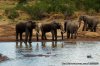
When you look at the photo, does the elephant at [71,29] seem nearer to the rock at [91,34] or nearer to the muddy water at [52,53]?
the rock at [91,34]

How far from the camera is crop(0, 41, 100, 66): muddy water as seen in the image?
19.4m

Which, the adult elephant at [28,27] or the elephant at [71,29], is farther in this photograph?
the elephant at [71,29]

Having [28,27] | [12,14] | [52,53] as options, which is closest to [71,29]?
[28,27]

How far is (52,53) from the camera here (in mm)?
22297

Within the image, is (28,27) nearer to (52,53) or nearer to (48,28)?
(48,28)

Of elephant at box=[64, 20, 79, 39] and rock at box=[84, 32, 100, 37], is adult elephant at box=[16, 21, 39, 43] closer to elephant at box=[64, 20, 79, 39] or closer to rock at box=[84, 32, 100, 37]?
elephant at box=[64, 20, 79, 39]

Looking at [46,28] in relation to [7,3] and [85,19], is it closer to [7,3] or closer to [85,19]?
[85,19]

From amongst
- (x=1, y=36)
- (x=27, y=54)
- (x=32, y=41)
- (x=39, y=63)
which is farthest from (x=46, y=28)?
(x=39, y=63)

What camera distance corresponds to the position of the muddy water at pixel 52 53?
765 inches

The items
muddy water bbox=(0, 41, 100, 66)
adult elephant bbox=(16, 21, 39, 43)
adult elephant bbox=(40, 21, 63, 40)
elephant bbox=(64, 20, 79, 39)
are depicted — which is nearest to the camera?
muddy water bbox=(0, 41, 100, 66)

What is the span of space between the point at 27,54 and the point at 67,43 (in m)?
5.02

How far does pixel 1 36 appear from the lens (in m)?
30.0

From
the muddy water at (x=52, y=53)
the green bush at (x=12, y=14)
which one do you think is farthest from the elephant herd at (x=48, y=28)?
the green bush at (x=12, y=14)

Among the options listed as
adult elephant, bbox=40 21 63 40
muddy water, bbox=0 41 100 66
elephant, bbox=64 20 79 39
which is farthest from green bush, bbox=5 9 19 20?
muddy water, bbox=0 41 100 66
